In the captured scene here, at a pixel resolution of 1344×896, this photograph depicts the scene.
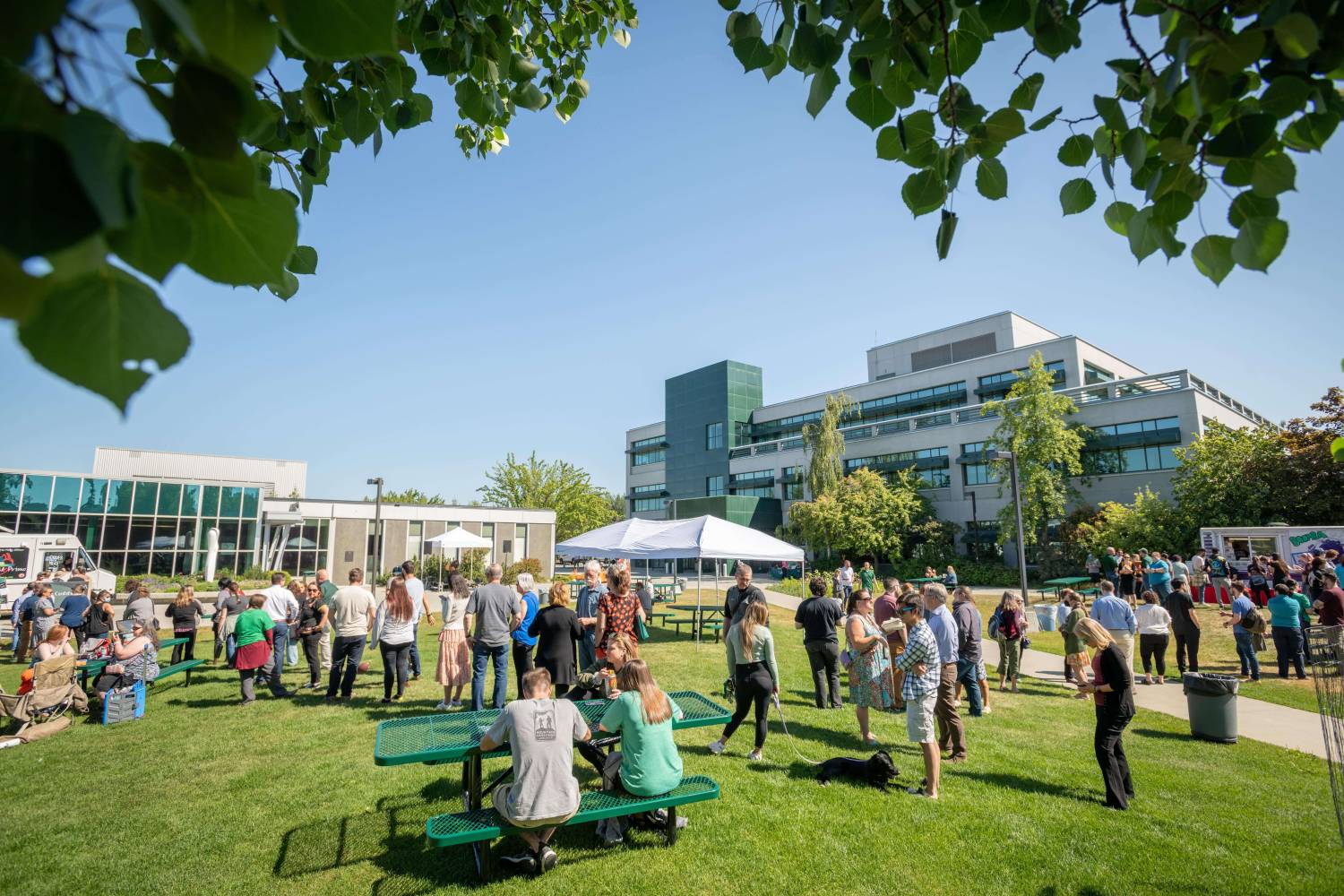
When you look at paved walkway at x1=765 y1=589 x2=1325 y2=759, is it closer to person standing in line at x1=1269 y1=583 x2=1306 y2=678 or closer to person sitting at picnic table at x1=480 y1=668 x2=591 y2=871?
person standing in line at x1=1269 y1=583 x2=1306 y2=678

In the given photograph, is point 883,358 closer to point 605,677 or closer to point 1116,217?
point 605,677

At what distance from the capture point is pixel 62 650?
9.53 m

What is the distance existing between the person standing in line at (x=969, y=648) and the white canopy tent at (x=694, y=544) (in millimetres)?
6456

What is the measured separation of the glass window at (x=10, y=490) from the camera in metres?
28.3

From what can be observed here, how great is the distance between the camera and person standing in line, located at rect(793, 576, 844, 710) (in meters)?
9.94

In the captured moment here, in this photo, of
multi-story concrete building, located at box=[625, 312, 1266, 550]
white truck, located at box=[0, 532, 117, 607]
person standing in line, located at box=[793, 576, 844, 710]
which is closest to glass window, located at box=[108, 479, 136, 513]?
white truck, located at box=[0, 532, 117, 607]

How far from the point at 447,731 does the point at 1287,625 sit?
581 inches

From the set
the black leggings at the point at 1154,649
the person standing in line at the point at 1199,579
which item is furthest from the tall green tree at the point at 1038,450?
the black leggings at the point at 1154,649

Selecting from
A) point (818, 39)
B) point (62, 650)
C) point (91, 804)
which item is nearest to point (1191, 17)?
point (818, 39)

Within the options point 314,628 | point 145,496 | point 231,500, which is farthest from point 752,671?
A: point 145,496

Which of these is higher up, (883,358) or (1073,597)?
(883,358)

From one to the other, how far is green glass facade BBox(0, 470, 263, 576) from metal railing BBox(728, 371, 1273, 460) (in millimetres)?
40936

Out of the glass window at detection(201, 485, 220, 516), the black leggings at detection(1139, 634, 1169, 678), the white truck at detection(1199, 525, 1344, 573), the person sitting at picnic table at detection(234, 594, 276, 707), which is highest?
the glass window at detection(201, 485, 220, 516)

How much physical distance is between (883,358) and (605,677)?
57064 mm
